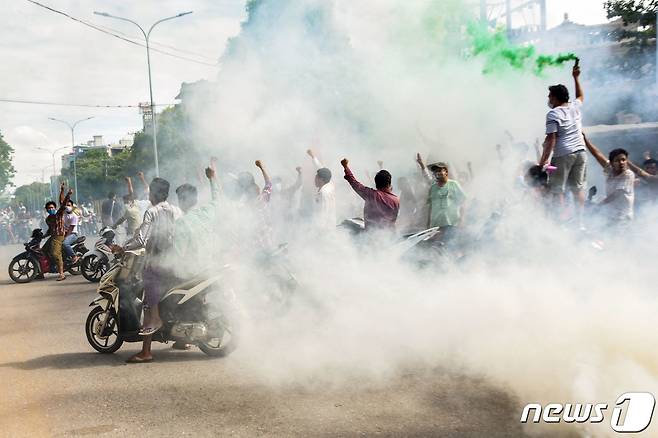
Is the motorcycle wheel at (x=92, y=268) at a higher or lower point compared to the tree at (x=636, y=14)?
lower

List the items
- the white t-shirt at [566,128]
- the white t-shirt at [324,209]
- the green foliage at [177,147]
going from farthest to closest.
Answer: the green foliage at [177,147]
the white t-shirt at [324,209]
the white t-shirt at [566,128]

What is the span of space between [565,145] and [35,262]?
38.8ft

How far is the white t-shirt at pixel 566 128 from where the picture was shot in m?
6.54

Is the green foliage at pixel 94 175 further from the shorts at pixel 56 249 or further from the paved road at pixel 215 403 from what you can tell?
the paved road at pixel 215 403

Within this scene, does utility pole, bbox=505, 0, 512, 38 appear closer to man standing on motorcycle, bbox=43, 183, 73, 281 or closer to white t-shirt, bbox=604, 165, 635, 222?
white t-shirt, bbox=604, 165, 635, 222

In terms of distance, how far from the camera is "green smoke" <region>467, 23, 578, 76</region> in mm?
9328

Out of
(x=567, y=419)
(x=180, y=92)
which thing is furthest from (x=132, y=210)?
(x=567, y=419)

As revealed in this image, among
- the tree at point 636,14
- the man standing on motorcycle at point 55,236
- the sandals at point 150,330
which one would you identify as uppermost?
the tree at point 636,14

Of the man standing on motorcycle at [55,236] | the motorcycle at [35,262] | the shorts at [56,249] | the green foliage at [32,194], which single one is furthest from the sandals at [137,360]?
the green foliage at [32,194]

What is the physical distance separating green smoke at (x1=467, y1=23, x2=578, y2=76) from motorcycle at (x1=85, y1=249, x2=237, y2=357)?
525 centimetres

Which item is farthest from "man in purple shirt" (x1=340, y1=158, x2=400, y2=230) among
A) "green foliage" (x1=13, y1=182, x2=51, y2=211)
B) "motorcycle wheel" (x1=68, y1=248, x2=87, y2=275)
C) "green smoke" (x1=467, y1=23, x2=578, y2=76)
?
"green foliage" (x1=13, y1=182, x2=51, y2=211)

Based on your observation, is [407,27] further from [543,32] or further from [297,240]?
[297,240]

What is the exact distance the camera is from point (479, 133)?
12242 mm

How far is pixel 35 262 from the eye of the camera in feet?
48.5
